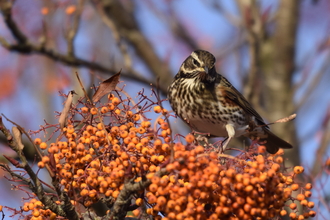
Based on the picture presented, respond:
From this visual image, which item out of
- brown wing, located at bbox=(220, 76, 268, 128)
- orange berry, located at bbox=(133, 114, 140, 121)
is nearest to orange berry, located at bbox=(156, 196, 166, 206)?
orange berry, located at bbox=(133, 114, 140, 121)

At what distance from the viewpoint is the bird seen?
5.40 meters

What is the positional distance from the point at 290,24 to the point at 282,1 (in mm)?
427

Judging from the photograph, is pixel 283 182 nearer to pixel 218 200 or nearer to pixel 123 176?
pixel 218 200

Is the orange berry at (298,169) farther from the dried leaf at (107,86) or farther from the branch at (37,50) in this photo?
the branch at (37,50)

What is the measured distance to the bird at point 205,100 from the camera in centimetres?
540

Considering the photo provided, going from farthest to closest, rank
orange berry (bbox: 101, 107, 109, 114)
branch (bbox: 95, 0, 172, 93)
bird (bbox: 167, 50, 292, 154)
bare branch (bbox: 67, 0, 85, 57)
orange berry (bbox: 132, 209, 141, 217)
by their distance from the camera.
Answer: branch (bbox: 95, 0, 172, 93) < bare branch (bbox: 67, 0, 85, 57) < bird (bbox: 167, 50, 292, 154) < orange berry (bbox: 101, 107, 109, 114) < orange berry (bbox: 132, 209, 141, 217)

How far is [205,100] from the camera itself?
5.45 meters

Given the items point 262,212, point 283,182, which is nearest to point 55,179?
point 262,212

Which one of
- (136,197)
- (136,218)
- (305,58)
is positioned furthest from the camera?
(305,58)

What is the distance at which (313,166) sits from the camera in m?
7.13

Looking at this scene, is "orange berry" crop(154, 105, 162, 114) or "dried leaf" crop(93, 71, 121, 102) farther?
"orange berry" crop(154, 105, 162, 114)

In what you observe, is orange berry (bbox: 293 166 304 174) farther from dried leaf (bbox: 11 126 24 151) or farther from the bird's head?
→ the bird's head

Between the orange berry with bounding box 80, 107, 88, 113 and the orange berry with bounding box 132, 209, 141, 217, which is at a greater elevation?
the orange berry with bounding box 80, 107, 88, 113

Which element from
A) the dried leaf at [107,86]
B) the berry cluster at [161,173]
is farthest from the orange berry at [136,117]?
the dried leaf at [107,86]
